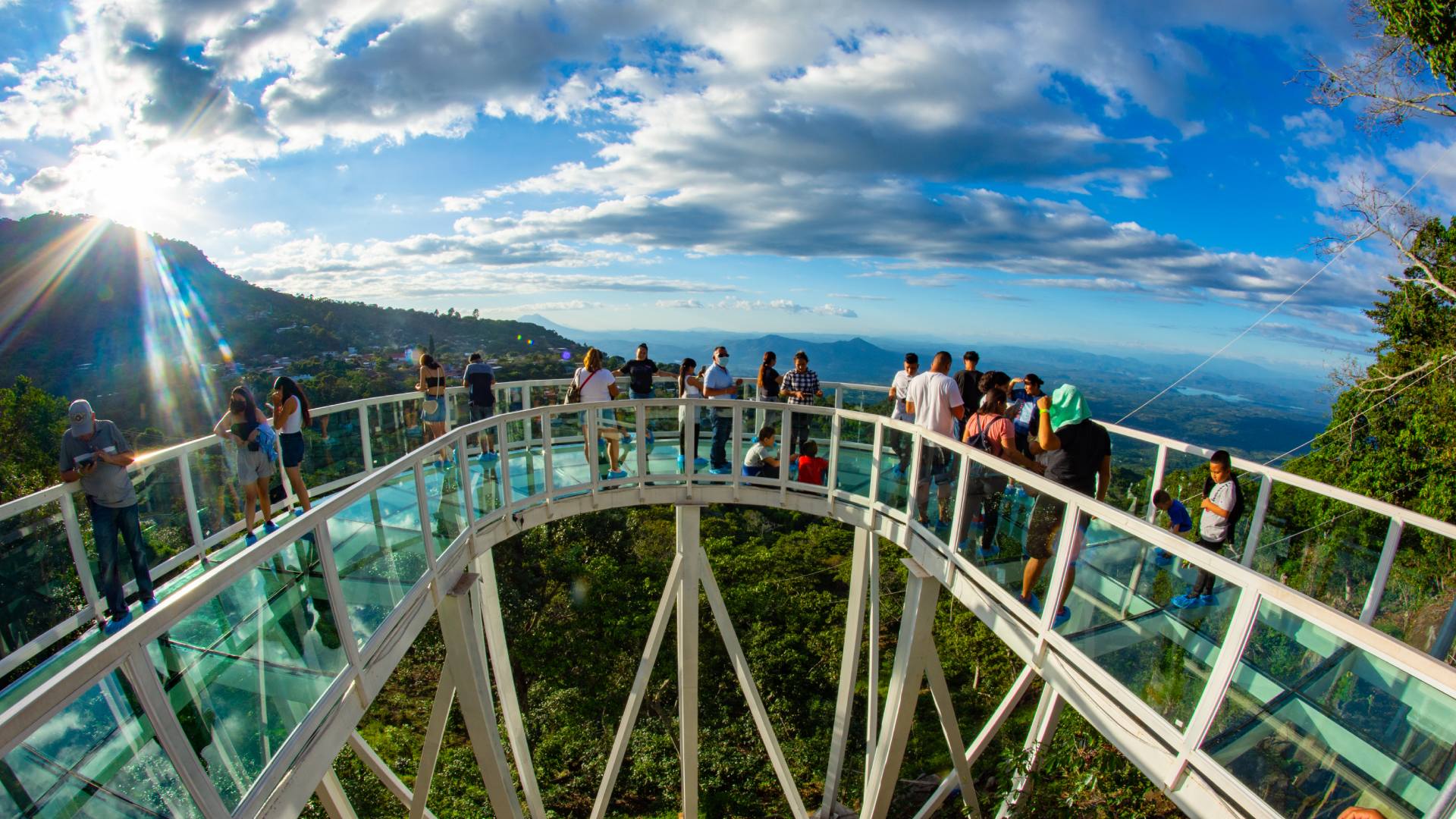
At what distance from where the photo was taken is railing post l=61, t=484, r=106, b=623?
5.23m

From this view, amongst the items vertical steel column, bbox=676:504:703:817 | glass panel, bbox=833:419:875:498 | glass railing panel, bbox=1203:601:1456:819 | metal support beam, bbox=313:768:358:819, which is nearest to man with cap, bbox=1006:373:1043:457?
glass panel, bbox=833:419:875:498

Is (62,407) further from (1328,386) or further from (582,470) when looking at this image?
(1328,386)

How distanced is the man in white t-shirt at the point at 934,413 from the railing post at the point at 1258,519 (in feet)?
9.62

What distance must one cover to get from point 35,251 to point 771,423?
2923 inches

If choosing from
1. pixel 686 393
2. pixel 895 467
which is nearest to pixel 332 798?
pixel 686 393

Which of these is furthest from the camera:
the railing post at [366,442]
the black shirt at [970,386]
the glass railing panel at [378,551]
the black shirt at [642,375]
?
the black shirt at [642,375]

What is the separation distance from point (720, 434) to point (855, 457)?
2262 mm

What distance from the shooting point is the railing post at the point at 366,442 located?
9.02m

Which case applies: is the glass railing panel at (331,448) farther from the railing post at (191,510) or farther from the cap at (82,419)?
the cap at (82,419)

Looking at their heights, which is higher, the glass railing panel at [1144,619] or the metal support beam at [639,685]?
the glass railing panel at [1144,619]

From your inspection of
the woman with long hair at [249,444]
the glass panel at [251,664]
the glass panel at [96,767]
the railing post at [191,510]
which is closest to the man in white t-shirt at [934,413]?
the glass panel at [251,664]

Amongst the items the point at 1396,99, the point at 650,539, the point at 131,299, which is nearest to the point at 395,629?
the point at 650,539

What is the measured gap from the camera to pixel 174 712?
2.98m

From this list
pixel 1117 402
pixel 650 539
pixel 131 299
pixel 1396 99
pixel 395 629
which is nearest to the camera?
pixel 395 629
